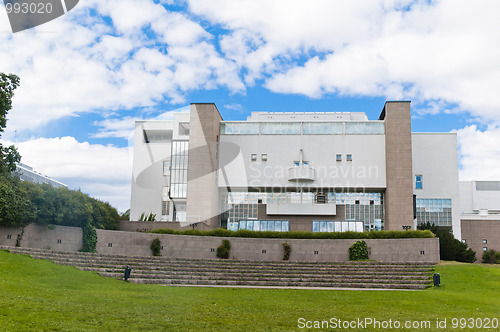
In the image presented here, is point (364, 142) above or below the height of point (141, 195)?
above

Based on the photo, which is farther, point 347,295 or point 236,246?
point 236,246

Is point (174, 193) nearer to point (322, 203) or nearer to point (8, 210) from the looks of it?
point (322, 203)

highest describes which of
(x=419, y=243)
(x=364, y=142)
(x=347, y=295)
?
(x=364, y=142)

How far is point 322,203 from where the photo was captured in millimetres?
45906

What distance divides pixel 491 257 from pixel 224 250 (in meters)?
29.8

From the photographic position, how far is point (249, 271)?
27.2m

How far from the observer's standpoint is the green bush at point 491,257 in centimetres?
4674

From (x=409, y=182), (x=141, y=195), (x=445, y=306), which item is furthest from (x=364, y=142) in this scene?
(x=445, y=306)

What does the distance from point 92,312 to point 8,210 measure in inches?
706

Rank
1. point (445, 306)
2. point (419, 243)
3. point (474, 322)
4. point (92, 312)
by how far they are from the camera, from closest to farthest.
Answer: point (92, 312)
point (474, 322)
point (445, 306)
point (419, 243)

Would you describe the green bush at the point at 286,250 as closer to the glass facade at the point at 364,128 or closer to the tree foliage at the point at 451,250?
the tree foliage at the point at 451,250

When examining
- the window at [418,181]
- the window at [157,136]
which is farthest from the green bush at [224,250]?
the window at [157,136]

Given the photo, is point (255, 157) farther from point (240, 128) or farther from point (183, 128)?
point (183, 128)

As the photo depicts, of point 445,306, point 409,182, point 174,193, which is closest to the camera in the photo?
point 445,306
